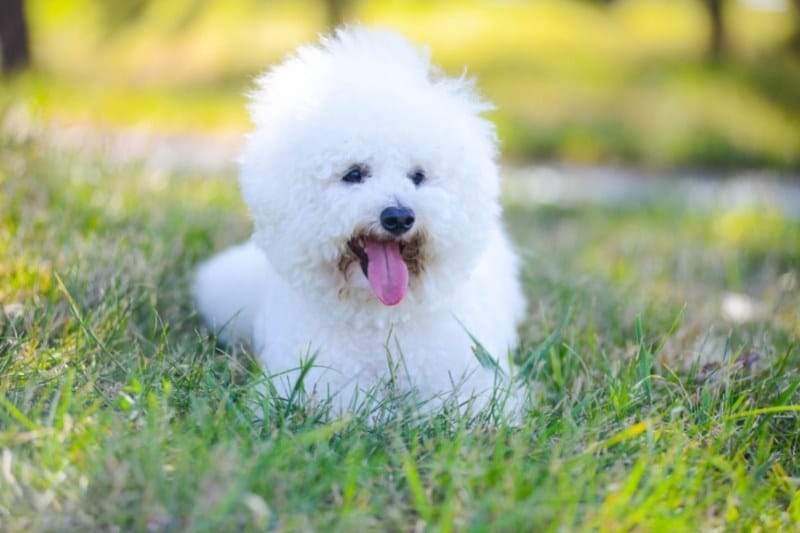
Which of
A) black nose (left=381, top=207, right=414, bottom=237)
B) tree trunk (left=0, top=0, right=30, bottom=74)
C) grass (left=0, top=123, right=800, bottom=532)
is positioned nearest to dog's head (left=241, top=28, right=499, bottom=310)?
black nose (left=381, top=207, right=414, bottom=237)

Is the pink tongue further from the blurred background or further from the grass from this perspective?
the blurred background

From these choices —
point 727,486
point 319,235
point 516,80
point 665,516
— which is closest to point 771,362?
point 727,486

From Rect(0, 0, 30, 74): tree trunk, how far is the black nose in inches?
A: 295

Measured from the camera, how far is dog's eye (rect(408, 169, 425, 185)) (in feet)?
9.01

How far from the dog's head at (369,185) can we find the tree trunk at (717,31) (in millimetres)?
9049

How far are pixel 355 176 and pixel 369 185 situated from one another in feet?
0.24

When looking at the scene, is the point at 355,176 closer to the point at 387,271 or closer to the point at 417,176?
the point at 417,176

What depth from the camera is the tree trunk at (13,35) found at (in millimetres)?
8945

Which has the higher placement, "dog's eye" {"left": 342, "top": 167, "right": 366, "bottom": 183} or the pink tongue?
"dog's eye" {"left": 342, "top": 167, "right": 366, "bottom": 183}

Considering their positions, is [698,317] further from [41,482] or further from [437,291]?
[41,482]

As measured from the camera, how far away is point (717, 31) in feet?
35.9

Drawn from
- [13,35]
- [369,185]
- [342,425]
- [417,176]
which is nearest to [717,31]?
[13,35]

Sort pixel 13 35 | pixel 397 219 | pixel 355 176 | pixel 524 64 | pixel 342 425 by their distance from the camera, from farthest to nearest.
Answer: pixel 524 64, pixel 13 35, pixel 355 176, pixel 397 219, pixel 342 425

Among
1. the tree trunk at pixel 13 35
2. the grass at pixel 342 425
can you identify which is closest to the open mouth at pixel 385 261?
the grass at pixel 342 425
